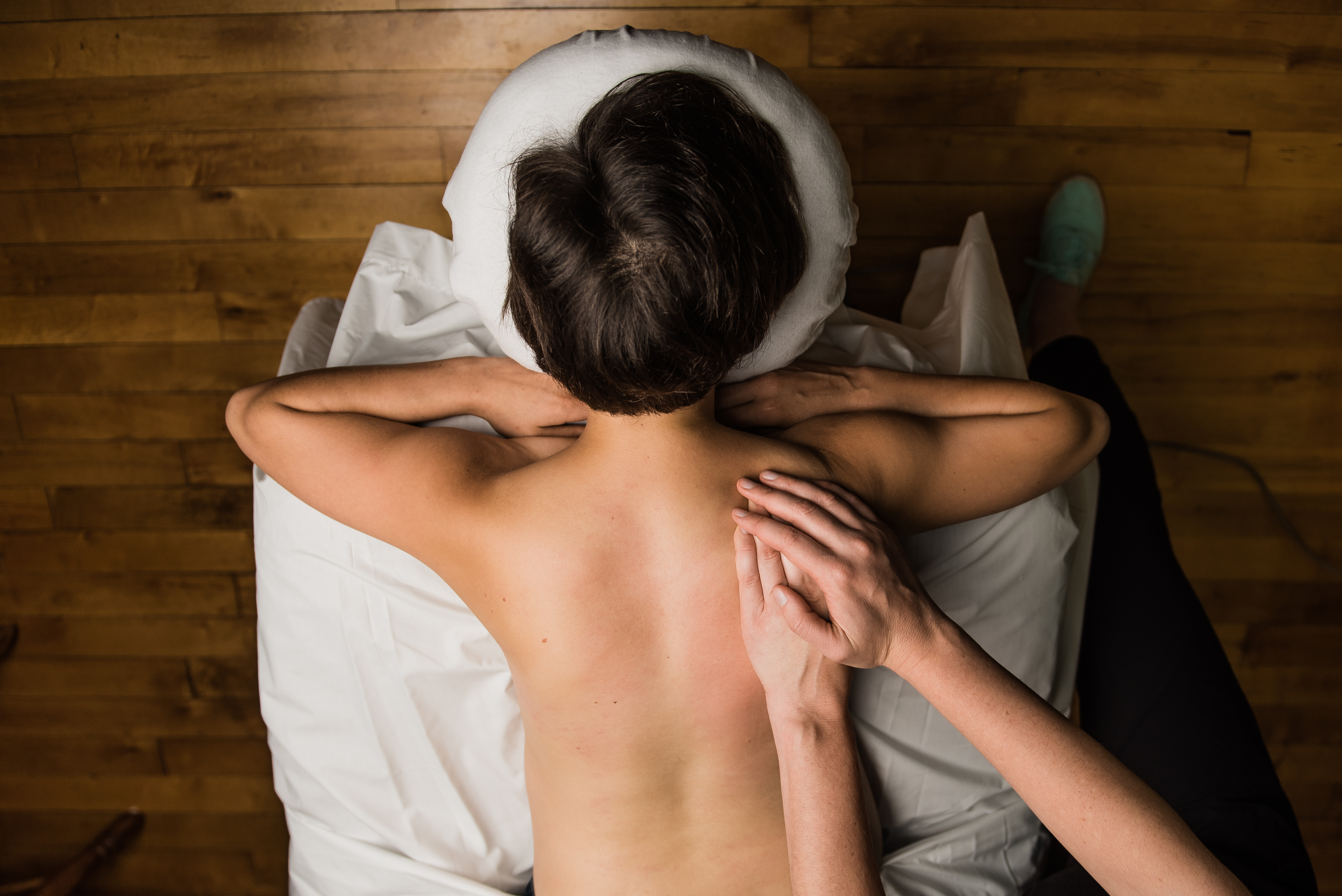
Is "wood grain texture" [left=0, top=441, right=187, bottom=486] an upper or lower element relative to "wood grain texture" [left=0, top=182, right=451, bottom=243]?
lower

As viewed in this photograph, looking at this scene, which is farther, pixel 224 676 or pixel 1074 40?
pixel 224 676

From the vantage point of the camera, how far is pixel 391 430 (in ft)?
2.91

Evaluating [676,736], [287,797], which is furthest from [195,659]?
[676,736]

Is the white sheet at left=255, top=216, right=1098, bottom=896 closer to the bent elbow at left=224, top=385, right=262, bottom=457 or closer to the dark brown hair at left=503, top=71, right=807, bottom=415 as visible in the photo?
the bent elbow at left=224, top=385, right=262, bottom=457

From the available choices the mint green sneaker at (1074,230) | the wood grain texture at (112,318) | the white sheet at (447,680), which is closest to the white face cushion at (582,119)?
the white sheet at (447,680)

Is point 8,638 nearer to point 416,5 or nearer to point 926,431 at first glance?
point 416,5

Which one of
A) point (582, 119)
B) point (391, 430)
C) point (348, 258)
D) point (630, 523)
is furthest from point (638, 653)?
point (348, 258)

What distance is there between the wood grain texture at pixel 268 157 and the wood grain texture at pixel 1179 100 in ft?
3.41

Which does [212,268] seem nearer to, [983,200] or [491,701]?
[491,701]

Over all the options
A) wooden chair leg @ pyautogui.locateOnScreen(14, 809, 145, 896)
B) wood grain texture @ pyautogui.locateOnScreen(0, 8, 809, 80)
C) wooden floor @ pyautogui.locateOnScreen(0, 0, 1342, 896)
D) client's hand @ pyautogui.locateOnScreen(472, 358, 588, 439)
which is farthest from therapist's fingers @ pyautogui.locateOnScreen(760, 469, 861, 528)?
wooden chair leg @ pyautogui.locateOnScreen(14, 809, 145, 896)

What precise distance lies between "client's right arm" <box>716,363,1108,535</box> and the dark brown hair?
227 mm

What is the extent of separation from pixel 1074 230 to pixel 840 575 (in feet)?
3.31

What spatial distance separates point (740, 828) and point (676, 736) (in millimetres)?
157

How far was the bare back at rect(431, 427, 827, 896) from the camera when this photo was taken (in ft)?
2.43
